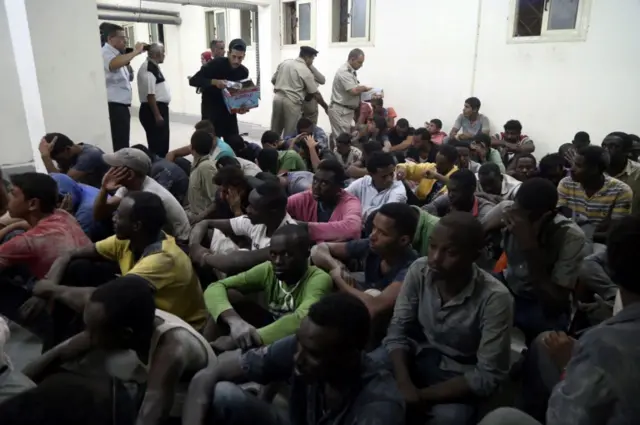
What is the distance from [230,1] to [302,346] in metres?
8.84

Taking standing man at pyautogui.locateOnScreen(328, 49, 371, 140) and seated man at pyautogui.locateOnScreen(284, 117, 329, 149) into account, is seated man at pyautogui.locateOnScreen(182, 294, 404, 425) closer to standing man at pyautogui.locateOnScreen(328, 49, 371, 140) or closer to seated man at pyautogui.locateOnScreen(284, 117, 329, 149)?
seated man at pyautogui.locateOnScreen(284, 117, 329, 149)

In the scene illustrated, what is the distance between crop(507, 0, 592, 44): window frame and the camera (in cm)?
587

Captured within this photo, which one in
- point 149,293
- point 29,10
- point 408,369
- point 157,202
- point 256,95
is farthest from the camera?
point 256,95

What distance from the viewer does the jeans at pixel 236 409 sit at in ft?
5.74

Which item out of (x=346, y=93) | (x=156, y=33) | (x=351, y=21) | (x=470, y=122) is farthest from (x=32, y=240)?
(x=156, y=33)

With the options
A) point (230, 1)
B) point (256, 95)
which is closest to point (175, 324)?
point (256, 95)

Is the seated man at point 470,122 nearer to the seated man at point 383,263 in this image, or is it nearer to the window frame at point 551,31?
the window frame at point 551,31

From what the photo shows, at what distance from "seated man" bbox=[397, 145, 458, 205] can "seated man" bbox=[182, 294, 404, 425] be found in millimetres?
2654

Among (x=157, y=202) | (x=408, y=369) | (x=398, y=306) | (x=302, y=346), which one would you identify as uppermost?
(x=157, y=202)

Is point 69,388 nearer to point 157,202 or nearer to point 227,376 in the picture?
point 227,376

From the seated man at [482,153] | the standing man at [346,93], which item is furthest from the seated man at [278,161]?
the standing man at [346,93]

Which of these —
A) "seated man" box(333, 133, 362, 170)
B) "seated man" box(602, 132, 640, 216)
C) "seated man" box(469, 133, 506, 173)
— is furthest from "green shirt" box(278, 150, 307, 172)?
"seated man" box(602, 132, 640, 216)

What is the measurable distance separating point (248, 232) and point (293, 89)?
387 centimetres

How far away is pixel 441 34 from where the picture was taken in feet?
24.0
